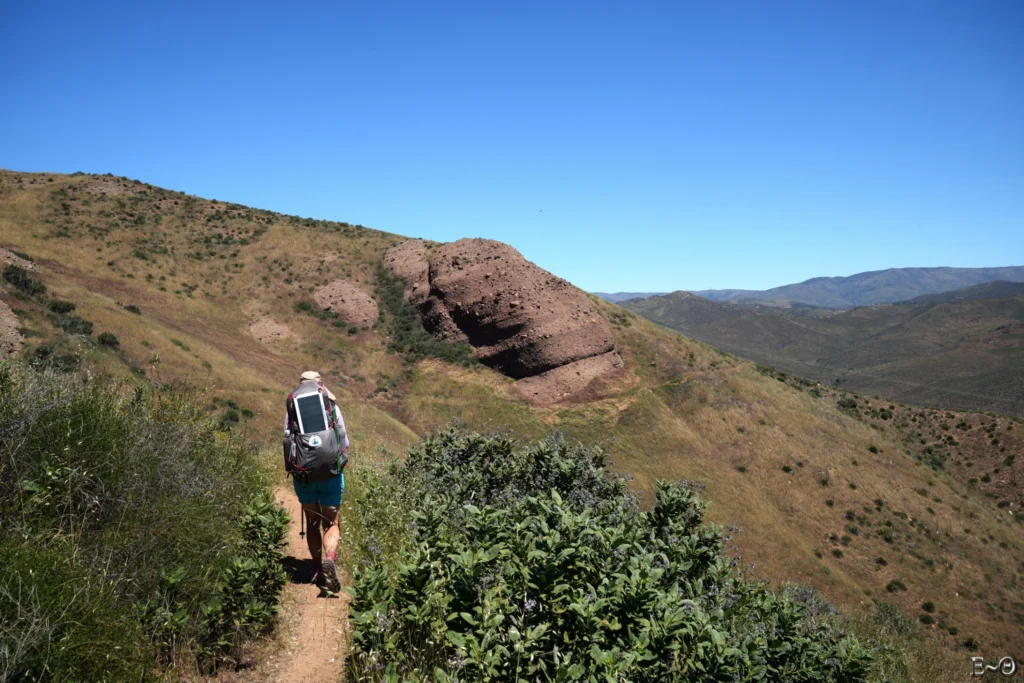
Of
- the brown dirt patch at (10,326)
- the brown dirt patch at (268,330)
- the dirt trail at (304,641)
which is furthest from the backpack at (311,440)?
the brown dirt patch at (268,330)

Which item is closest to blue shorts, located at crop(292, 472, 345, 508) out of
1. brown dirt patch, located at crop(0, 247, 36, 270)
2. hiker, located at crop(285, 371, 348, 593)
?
hiker, located at crop(285, 371, 348, 593)

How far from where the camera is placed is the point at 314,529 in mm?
5086

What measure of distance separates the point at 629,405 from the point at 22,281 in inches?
1060

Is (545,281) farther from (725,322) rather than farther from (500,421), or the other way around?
(725,322)

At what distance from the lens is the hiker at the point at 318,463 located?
483 cm

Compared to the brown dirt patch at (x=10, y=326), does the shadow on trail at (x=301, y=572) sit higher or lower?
lower

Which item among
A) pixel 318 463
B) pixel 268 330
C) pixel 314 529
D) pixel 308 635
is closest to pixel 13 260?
pixel 268 330

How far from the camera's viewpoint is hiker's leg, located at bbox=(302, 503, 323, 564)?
16.5 feet

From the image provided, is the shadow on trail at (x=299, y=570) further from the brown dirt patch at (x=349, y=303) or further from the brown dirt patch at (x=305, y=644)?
the brown dirt patch at (x=349, y=303)

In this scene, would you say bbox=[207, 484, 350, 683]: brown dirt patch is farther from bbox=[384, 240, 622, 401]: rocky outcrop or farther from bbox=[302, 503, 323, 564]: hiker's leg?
bbox=[384, 240, 622, 401]: rocky outcrop

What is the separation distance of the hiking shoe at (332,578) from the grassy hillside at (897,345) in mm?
78269

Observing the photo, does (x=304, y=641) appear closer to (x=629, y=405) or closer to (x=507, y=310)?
(x=629, y=405)

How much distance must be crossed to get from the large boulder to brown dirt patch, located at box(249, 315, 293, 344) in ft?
28.0

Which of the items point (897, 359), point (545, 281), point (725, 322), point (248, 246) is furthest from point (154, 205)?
point (725, 322)
